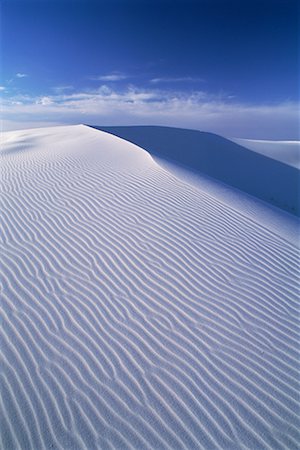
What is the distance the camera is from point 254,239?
5.45 meters

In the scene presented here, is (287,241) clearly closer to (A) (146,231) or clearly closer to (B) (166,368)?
(A) (146,231)

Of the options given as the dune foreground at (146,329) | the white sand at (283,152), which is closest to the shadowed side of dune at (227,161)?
the white sand at (283,152)

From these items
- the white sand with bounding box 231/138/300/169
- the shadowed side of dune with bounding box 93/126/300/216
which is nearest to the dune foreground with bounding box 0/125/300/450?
the shadowed side of dune with bounding box 93/126/300/216

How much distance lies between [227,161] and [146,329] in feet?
47.3

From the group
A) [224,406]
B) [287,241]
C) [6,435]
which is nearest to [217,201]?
[287,241]

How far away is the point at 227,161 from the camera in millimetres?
16344

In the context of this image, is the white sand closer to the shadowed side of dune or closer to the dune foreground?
the shadowed side of dune

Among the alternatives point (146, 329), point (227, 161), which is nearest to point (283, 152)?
point (227, 161)

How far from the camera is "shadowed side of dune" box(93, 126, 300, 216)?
1222 centimetres

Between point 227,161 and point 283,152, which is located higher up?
point 283,152

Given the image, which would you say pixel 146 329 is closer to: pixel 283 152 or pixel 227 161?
pixel 227 161

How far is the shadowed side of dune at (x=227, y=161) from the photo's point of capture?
12.2 m

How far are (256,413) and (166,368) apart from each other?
914mm

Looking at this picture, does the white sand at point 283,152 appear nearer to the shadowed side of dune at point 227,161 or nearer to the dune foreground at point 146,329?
the shadowed side of dune at point 227,161
